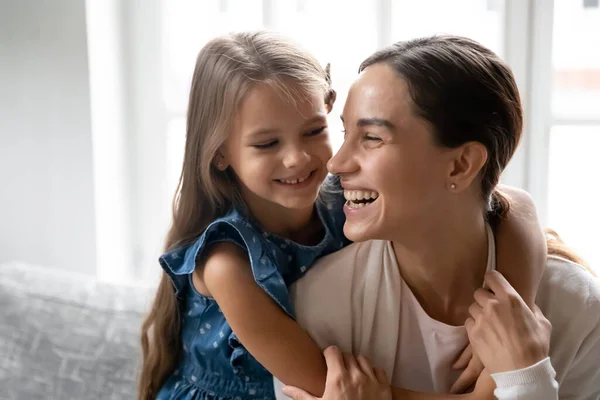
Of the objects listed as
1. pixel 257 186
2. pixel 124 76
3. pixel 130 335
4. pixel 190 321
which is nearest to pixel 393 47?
pixel 257 186

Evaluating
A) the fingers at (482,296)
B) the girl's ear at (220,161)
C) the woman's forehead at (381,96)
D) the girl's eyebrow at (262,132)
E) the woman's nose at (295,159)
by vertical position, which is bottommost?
the fingers at (482,296)

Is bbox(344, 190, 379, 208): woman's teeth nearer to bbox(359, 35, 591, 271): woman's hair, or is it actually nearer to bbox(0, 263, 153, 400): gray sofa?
bbox(359, 35, 591, 271): woman's hair

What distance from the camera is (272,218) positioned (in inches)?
71.4

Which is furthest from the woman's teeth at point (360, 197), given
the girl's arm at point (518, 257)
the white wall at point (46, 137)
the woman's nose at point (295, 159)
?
the white wall at point (46, 137)

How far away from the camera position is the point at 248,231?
5.40 feet

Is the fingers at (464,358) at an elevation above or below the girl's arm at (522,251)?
below

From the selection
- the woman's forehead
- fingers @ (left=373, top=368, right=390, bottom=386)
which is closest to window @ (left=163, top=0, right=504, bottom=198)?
the woman's forehead

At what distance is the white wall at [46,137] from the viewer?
2.59 m

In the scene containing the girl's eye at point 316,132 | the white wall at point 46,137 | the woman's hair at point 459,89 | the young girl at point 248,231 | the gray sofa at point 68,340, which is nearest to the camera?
the woman's hair at point 459,89

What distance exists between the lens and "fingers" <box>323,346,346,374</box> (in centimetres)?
152

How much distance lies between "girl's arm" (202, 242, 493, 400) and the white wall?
4.05ft

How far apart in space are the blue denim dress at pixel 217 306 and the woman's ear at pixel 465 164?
0.36 metres

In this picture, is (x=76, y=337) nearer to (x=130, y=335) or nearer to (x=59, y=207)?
(x=130, y=335)

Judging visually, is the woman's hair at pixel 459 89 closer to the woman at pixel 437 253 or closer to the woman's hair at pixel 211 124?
the woman at pixel 437 253
